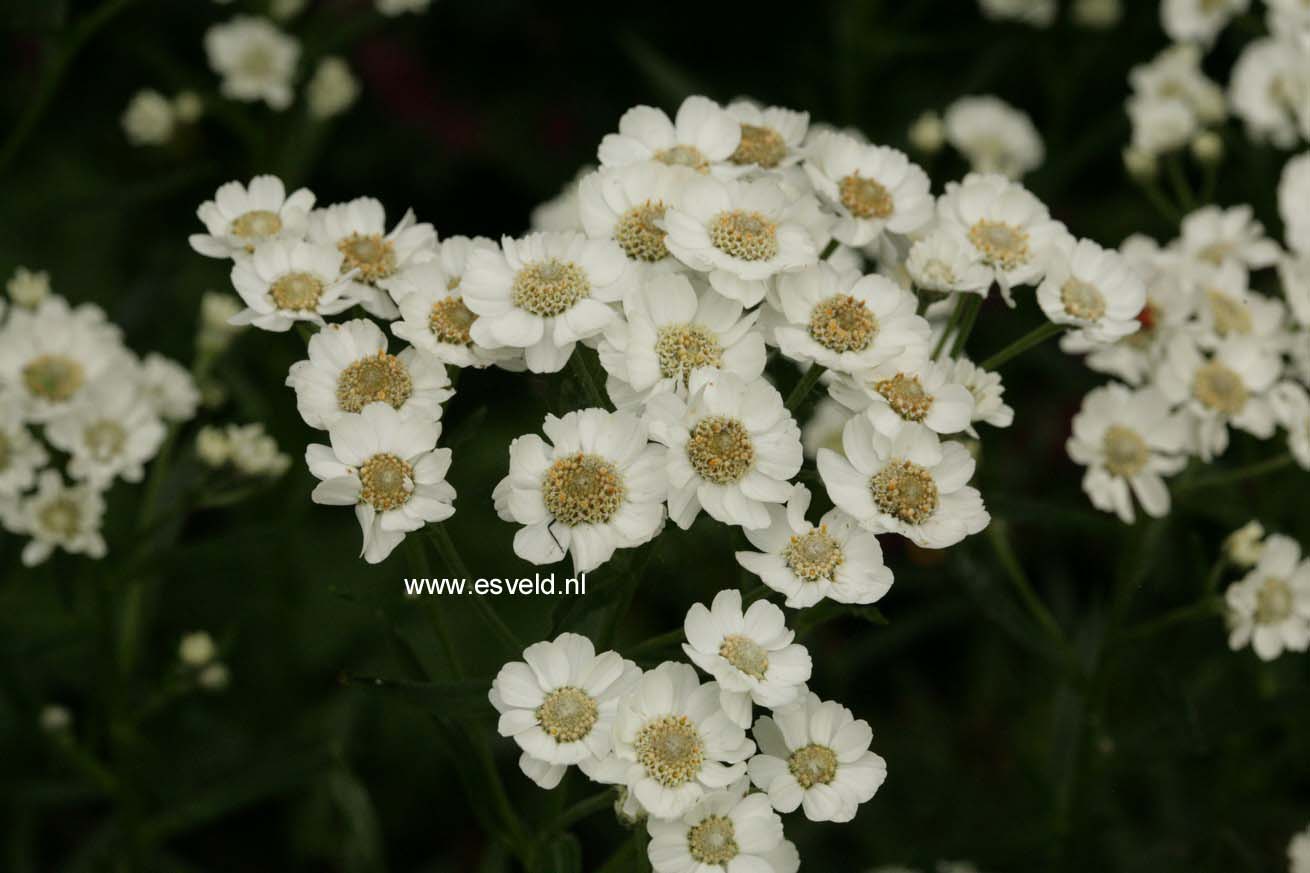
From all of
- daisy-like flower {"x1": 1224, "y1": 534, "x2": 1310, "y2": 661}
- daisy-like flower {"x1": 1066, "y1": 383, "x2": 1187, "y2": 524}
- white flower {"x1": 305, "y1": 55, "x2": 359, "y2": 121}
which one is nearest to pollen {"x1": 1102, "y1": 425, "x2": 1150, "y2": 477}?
daisy-like flower {"x1": 1066, "y1": 383, "x2": 1187, "y2": 524}

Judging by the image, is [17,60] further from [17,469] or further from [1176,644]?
[1176,644]

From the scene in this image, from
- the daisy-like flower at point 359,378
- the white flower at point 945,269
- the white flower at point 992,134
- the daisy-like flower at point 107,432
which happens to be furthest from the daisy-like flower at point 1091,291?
the daisy-like flower at point 107,432

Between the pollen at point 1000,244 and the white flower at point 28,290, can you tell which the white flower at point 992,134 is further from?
the white flower at point 28,290

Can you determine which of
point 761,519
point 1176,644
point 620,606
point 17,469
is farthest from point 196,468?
point 1176,644

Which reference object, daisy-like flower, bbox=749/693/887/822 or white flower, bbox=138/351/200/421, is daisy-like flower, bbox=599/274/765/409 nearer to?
daisy-like flower, bbox=749/693/887/822

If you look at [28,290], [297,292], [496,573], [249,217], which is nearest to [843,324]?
[297,292]

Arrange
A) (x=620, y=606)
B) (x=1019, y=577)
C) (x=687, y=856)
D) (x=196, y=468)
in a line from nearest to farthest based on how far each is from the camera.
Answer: (x=687, y=856) < (x=620, y=606) < (x=1019, y=577) < (x=196, y=468)

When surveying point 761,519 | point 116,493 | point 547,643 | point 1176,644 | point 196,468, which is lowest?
point 116,493

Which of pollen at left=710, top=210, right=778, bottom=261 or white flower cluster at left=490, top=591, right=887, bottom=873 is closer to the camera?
white flower cluster at left=490, top=591, right=887, bottom=873
